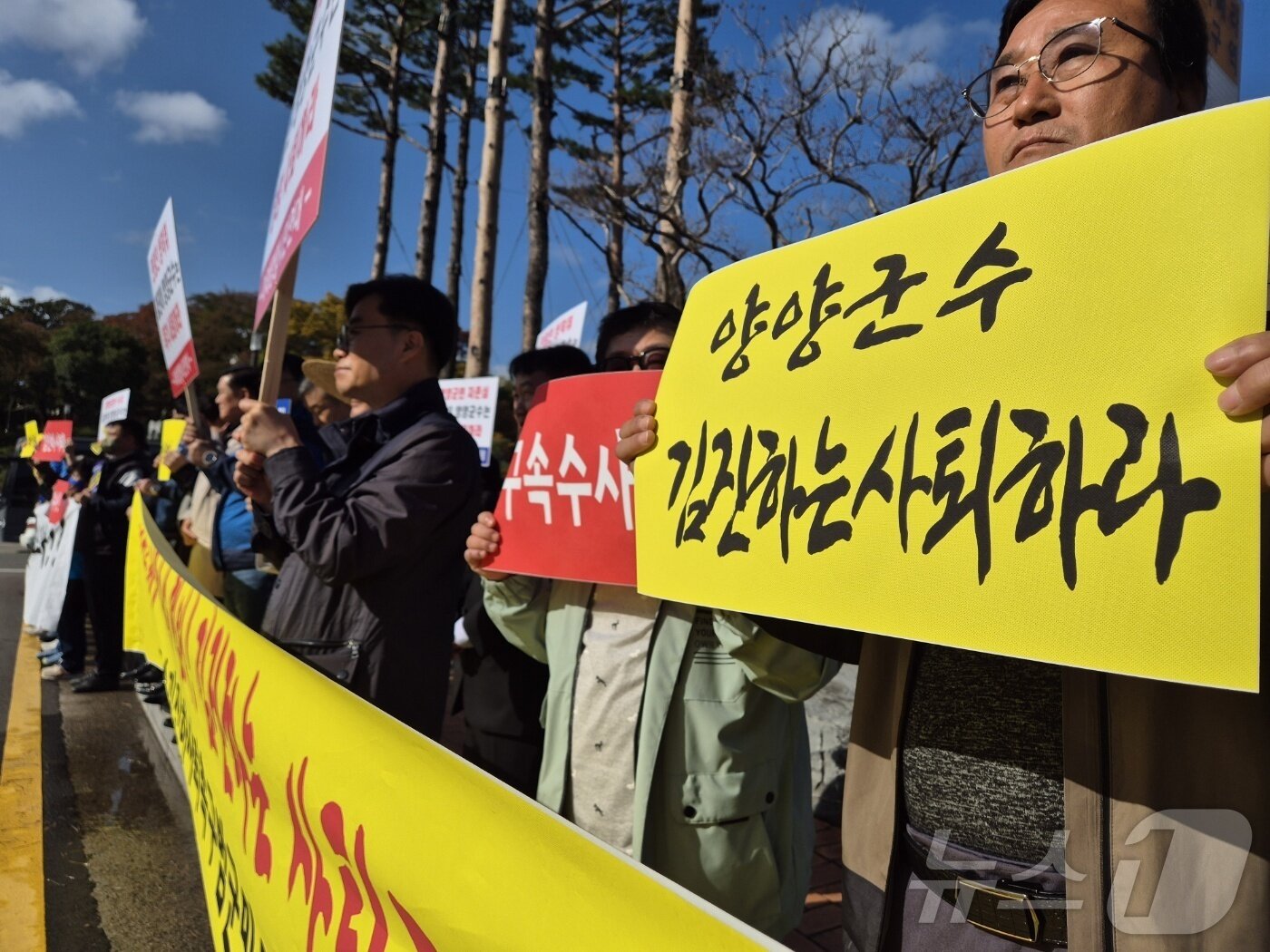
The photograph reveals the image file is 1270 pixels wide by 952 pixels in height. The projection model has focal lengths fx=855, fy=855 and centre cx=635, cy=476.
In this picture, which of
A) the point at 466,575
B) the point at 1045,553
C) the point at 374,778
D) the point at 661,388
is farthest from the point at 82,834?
the point at 1045,553

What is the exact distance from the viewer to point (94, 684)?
509cm

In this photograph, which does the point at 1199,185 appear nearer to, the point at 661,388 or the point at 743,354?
the point at 743,354

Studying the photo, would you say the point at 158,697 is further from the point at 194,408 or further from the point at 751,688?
the point at 751,688

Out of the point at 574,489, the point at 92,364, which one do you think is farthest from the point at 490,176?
the point at 92,364

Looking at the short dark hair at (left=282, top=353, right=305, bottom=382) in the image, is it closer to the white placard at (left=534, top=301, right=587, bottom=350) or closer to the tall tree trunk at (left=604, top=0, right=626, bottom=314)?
the white placard at (left=534, top=301, right=587, bottom=350)

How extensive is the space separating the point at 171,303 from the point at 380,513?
5.15ft

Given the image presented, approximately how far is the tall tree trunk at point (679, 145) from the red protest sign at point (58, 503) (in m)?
6.37

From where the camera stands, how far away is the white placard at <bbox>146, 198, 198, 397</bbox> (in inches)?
111

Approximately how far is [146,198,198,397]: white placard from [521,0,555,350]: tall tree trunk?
771 cm

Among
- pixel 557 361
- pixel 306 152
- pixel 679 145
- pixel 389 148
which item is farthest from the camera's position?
pixel 389 148

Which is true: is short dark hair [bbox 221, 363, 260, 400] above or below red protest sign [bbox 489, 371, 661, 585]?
above

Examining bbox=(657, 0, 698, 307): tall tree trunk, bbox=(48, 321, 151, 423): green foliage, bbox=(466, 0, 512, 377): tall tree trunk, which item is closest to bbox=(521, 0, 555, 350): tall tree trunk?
bbox=(466, 0, 512, 377): tall tree trunk

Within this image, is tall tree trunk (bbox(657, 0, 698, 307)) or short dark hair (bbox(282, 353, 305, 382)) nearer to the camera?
short dark hair (bbox(282, 353, 305, 382))

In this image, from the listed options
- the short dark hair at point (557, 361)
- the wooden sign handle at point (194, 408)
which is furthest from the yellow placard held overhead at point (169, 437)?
the short dark hair at point (557, 361)
